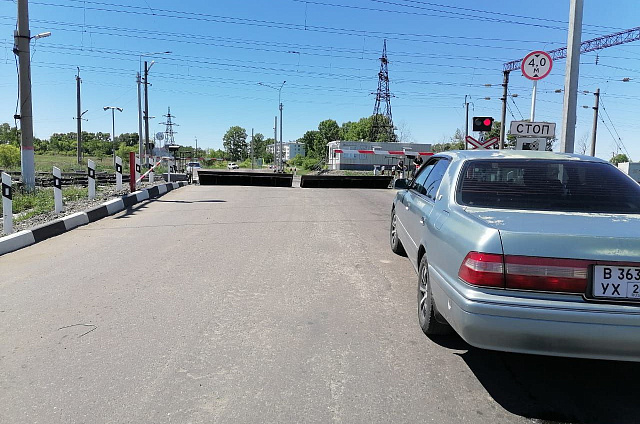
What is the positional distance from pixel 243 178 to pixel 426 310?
18209mm

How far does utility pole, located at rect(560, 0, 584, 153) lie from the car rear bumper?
25.7ft

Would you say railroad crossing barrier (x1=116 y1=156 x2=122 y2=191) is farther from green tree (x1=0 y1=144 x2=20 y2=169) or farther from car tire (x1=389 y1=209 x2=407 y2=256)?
green tree (x1=0 y1=144 x2=20 y2=169)

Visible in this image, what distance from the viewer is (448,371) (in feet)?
10.6

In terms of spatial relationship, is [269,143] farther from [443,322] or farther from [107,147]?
[443,322]

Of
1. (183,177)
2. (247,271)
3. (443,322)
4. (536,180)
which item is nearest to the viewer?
(443,322)

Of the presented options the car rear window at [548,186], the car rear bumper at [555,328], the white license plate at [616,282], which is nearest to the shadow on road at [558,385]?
the car rear bumper at [555,328]

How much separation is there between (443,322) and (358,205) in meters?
9.74

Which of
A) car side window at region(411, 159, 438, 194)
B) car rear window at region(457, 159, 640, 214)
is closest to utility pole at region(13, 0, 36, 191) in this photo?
car side window at region(411, 159, 438, 194)

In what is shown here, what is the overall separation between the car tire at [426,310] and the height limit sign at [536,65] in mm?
7713

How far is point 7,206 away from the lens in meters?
7.53

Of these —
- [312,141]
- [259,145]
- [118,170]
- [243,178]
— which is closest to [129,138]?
[259,145]

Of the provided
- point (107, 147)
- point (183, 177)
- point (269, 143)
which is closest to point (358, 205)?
point (183, 177)

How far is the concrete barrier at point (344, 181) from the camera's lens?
21.7m

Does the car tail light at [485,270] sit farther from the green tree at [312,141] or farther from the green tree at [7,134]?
the green tree at [312,141]
